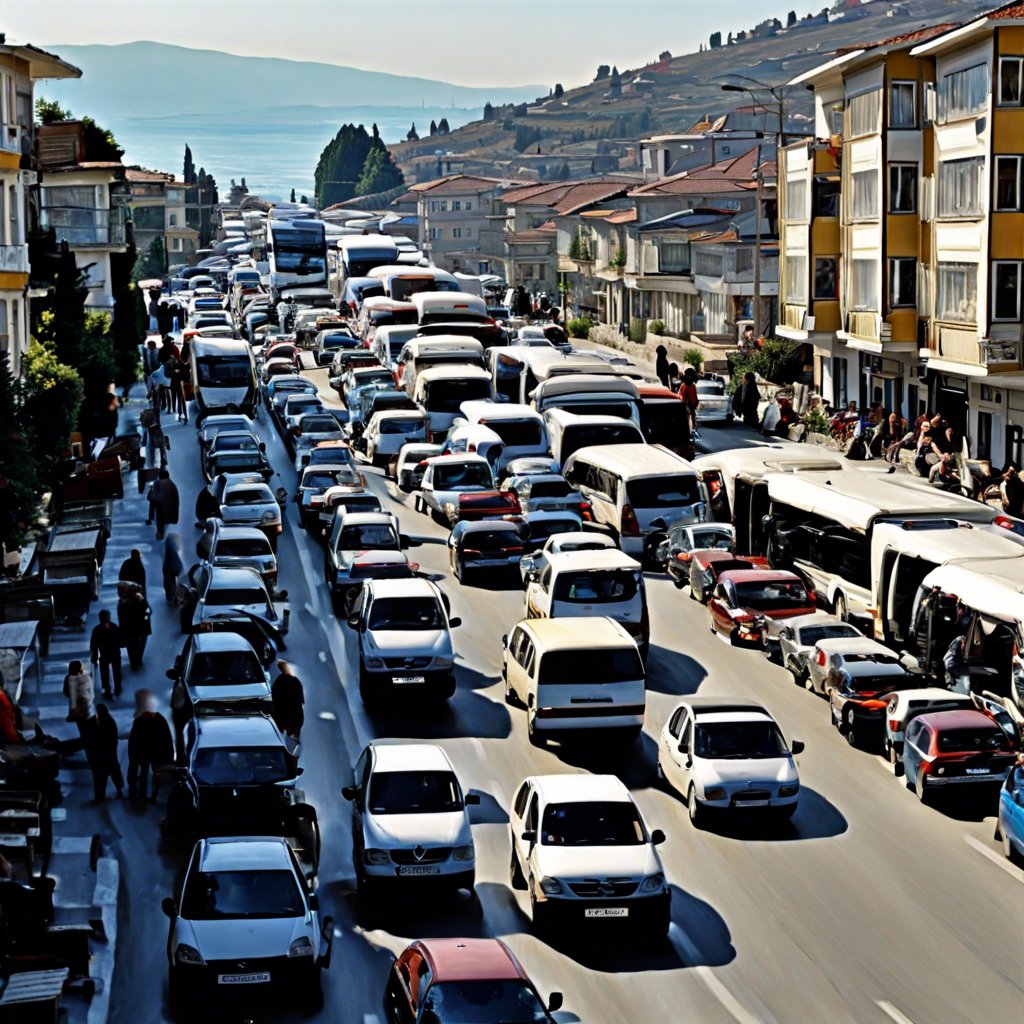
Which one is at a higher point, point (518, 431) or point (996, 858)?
point (518, 431)

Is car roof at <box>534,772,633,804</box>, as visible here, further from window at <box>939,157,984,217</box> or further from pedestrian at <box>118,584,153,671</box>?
window at <box>939,157,984,217</box>

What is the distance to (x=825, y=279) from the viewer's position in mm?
68625

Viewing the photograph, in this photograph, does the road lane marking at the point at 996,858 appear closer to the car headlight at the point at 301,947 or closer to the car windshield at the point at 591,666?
the car windshield at the point at 591,666

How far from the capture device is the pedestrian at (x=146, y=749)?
27.7 meters

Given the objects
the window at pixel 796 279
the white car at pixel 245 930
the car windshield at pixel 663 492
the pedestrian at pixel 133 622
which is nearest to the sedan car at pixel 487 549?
the car windshield at pixel 663 492

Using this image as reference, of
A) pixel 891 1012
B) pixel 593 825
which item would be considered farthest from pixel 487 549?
pixel 891 1012

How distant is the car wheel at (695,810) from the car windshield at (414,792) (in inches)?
162

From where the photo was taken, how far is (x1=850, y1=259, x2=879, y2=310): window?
204ft

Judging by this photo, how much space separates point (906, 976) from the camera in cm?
2152

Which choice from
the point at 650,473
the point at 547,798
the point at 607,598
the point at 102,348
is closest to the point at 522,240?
the point at 102,348

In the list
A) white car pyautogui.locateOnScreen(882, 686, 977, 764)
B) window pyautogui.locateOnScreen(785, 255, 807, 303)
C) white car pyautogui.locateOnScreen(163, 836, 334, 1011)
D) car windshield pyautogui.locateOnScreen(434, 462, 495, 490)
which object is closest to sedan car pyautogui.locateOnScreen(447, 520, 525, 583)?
car windshield pyautogui.locateOnScreen(434, 462, 495, 490)

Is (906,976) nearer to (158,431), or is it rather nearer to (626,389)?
(626,389)

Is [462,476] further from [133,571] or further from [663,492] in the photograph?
[133,571]

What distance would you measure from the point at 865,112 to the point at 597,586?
32.8 m
